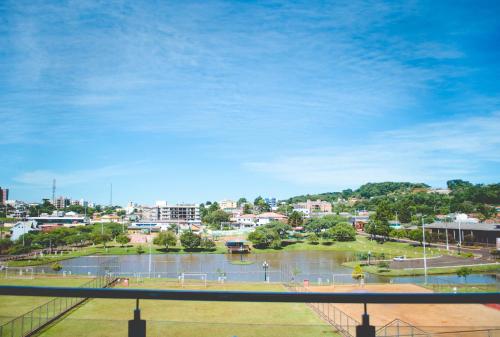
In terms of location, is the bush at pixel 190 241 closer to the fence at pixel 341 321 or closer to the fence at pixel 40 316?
the fence at pixel 40 316

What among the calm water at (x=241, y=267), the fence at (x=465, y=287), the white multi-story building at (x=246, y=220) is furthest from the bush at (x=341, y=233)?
the white multi-story building at (x=246, y=220)

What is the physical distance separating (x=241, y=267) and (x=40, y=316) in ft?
100

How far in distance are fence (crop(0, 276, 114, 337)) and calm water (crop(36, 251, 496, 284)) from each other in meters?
9.99

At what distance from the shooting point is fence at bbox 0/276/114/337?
135 inches

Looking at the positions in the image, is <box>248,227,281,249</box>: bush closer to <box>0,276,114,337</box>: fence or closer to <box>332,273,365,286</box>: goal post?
<box>332,273,365,286</box>: goal post

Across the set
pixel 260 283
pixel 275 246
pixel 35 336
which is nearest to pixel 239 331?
pixel 35 336

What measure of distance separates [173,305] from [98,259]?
43.5 meters

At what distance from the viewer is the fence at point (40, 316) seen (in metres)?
3.42

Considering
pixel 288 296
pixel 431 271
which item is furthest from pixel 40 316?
pixel 431 271

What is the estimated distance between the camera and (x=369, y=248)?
48.1m

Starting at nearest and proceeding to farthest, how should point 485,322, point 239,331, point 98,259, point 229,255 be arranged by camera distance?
1. point 239,331
2. point 485,322
3. point 98,259
4. point 229,255

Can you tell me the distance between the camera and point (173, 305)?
4422 mm

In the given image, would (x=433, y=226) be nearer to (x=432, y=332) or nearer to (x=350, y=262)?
(x=350, y=262)

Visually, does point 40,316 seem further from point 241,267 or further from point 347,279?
point 241,267
